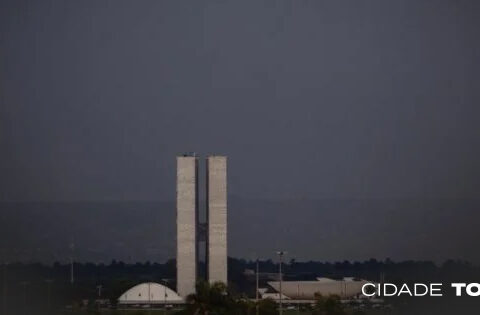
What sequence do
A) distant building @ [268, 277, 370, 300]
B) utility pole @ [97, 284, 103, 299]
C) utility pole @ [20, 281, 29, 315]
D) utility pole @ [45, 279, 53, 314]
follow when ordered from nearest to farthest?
1. utility pole @ [20, 281, 29, 315]
2. utility pole @ [45, 279, 53, 314]
3. utility pole @ [97, 284, 103, 299]
4. distant building @ [268, 277, 370, 300]

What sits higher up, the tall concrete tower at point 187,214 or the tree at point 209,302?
the tall concrete tower at point 187,214

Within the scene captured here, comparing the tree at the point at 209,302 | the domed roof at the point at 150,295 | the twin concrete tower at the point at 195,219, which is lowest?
the tree at the point at 209,302

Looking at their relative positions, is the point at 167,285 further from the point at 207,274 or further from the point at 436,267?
the point at 436,267

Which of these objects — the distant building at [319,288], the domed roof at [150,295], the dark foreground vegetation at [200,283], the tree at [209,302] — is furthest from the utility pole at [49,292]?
the distant building at [319,288]

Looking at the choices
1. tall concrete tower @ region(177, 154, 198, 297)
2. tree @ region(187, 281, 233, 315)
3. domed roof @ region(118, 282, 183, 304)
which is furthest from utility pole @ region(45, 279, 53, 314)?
tall concrete tower @ region(177, 154, 198, 297)

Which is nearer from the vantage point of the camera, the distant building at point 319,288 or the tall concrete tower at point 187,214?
the distant building at point 319,288

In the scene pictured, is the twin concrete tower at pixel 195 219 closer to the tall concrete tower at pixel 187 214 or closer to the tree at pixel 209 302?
the tall concrete tower at pixel 187 214

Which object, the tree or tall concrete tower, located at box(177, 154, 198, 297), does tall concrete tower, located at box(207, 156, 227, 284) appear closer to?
tall concrete tower, located at box(177, 154, 198, 297)
